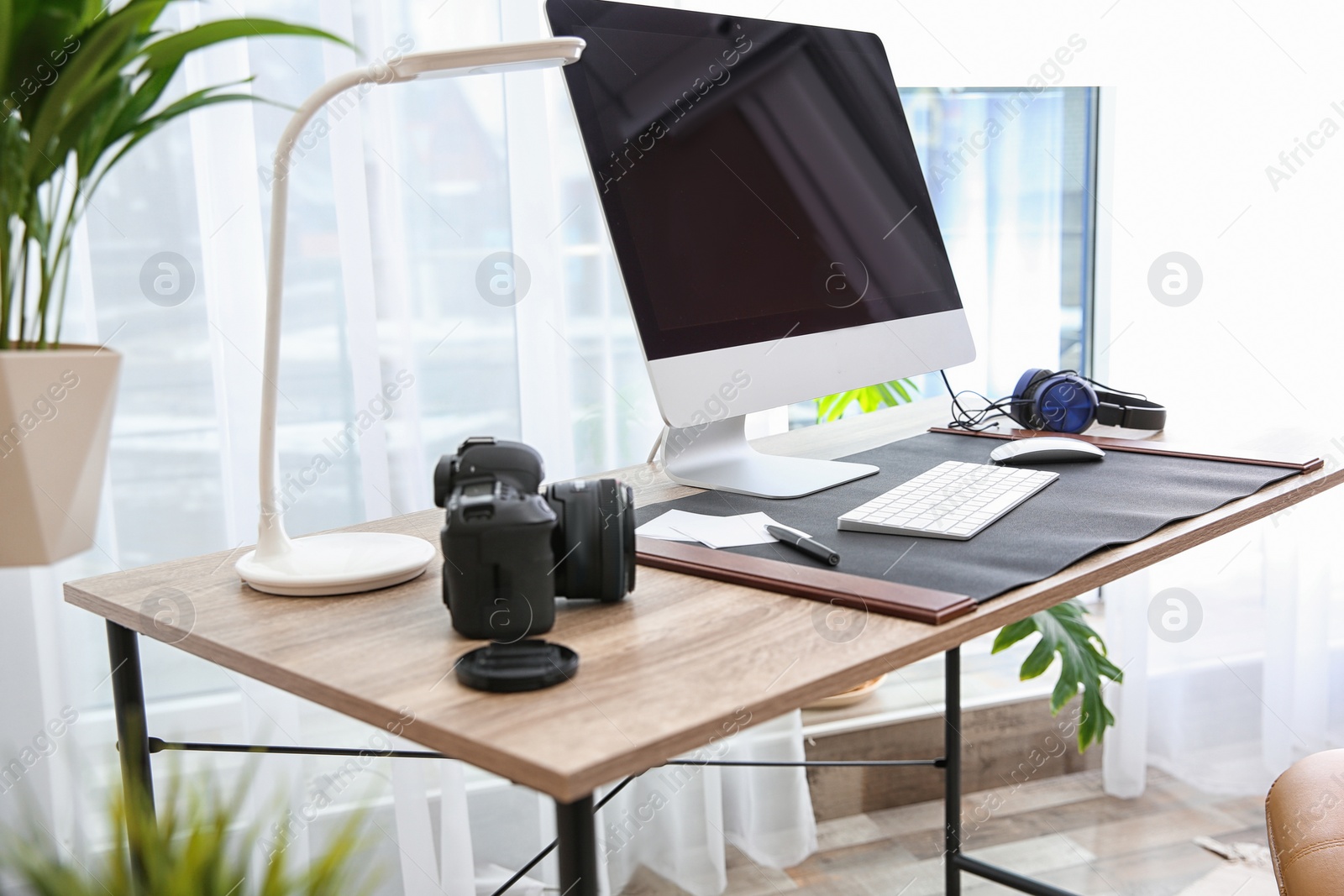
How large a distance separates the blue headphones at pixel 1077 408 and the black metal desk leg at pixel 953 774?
0.39m

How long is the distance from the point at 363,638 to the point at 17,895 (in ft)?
3.75

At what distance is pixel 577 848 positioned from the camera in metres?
0.67

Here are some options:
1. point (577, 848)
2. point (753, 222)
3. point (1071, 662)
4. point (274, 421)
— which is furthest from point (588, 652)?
point (1071, 662)

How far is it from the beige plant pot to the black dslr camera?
9.4 inches

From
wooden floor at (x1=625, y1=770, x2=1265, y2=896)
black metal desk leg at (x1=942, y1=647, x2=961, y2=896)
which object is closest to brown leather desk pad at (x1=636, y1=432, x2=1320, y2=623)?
black metal desk leg at (x1=942, y1=647, x2=961, y2=896)

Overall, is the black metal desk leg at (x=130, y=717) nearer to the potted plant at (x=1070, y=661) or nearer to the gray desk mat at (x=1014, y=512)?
the gray desk mat at (x=1014, y=512)

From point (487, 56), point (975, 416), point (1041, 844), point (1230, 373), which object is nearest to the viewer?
point (487, 56)

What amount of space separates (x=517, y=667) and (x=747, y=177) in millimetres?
714

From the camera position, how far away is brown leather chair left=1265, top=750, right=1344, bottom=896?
0.98 meters

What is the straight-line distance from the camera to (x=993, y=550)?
969mm

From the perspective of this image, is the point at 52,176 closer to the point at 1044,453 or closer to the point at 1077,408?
the point at 1044,453

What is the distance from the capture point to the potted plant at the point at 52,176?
0.69m

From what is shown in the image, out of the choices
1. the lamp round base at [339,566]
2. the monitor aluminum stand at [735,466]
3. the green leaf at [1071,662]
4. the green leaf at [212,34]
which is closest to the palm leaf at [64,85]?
the green leaf at [212,34]

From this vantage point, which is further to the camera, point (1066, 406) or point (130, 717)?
point (1066, 406)
